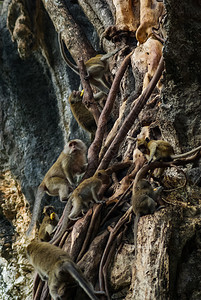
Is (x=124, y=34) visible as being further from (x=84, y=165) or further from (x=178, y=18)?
(x=178, y=18)

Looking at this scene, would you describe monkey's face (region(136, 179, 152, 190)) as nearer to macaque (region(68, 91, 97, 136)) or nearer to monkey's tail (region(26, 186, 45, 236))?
monkey's tail (region(26, 186, 45, 236))

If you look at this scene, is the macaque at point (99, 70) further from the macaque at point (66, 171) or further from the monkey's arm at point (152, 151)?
the monkey's arm at point (152, 151)

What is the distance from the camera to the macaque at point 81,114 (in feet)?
28.9

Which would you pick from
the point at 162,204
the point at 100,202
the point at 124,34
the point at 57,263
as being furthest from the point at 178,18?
the point at 124,34

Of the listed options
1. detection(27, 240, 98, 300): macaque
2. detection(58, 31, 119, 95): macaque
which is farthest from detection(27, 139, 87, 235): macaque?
detection(27, 240, 98, 300): macaque

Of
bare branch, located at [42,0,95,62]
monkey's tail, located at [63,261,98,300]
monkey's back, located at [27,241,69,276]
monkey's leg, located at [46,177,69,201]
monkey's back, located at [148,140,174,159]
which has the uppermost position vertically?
bare branch, located at [42,0,95,62]

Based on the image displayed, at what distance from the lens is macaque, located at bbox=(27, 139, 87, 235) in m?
7.16

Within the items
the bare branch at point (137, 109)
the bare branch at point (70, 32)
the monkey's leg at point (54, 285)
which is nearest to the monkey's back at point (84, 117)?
the bare branch at point (70, 32)

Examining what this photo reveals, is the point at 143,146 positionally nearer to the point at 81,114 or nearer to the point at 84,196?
the point at 84,196

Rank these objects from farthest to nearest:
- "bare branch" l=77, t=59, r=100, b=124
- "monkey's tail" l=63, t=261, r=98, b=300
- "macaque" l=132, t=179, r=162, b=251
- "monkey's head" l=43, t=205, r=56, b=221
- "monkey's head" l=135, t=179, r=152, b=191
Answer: "bare branch" l=77, t=59, r=100, b=124 → "monkey's head" l=43, t=205, r=56, b=221 → "monkey's head" l=135, t=179, r=152, b=191 → "macaque" l=132, t=179, r=162, b=251 → "monkey's tail" l=63, t=261, r=98, b=300

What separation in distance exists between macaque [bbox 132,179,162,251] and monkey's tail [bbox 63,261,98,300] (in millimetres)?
799

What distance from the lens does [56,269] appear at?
4.39m

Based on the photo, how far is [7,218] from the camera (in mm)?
9594

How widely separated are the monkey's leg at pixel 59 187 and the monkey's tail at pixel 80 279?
2836 mm
